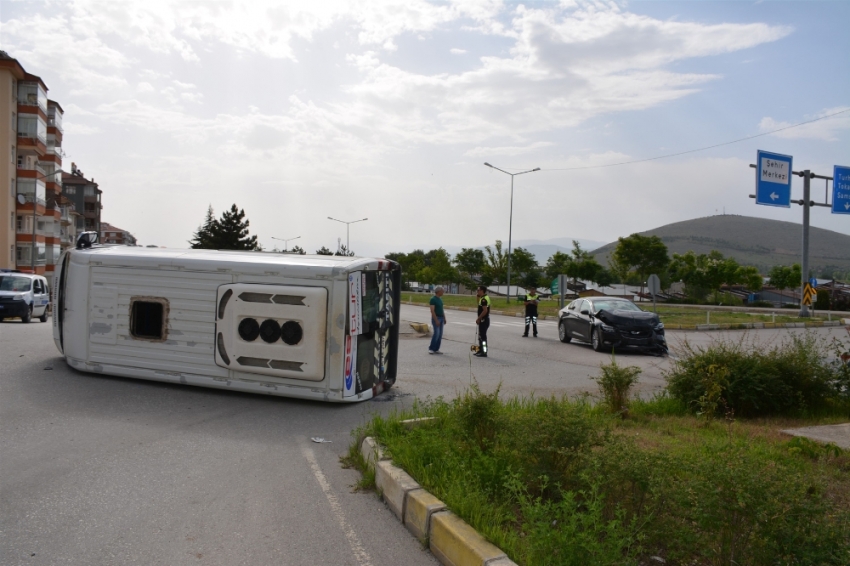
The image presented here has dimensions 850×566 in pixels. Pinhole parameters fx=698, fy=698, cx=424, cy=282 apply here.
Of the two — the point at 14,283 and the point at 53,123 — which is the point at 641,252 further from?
the point at 53,123

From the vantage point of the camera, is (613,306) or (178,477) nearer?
(178,477)

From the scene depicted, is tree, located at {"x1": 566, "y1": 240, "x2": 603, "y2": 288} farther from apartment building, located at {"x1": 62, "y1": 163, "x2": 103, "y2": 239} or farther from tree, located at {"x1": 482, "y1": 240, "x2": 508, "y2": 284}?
apartment building, located at {"x1": 62, "y1": 163, "x2": 103, "y2": 239}

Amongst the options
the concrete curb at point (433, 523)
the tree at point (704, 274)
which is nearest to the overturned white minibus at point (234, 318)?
the concrete curb at point (433, 523)

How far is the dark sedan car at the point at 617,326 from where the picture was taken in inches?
711

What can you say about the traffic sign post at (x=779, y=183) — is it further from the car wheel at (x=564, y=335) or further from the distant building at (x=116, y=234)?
the distant building at (x=116, y=234)

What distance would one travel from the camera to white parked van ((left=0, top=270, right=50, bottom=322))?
2434cm

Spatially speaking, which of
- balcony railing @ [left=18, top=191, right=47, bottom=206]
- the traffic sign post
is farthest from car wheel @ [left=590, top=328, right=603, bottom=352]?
balcony railing @ [left=18, top=191, right=47, bottom=206]

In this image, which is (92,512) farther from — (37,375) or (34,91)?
(34,91)

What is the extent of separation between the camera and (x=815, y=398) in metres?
8.90

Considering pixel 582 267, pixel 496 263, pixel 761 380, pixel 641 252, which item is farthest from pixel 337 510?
pixel 582 267

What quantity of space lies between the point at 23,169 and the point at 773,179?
59.0 meters

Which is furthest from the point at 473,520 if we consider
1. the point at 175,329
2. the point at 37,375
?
the point at 37,375

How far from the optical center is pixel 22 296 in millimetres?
24797

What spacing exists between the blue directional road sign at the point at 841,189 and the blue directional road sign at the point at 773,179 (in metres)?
2.04
